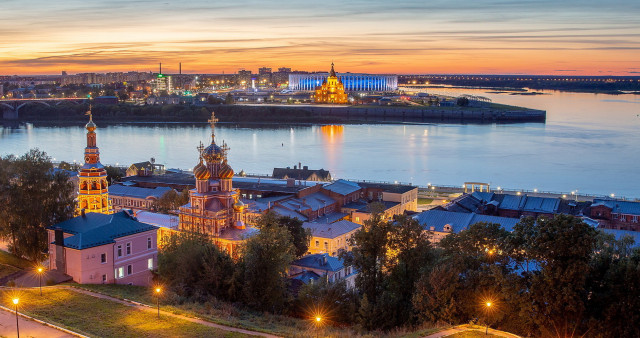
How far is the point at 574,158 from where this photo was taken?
1207 inches

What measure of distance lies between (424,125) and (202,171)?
4201 centimetres

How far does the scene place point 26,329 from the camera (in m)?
6.43

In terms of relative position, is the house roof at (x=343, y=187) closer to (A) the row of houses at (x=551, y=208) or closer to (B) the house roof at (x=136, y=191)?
(A) the row of houses at (x=551, y=208)

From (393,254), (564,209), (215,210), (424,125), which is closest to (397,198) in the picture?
(564,209)

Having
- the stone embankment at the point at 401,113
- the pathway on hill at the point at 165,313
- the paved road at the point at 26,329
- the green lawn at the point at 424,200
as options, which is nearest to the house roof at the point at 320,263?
the pathway on hill at the point at 165,313

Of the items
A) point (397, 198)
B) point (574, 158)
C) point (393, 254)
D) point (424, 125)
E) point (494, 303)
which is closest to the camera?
point (494, 303)

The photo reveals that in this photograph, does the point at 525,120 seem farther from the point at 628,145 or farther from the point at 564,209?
the point at 564,209

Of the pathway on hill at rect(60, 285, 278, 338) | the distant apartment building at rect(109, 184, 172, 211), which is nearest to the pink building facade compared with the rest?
the pathway on hill at rect(60, 285, 278, 338)

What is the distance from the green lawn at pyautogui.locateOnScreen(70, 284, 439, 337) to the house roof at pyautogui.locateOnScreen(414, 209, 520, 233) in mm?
6416

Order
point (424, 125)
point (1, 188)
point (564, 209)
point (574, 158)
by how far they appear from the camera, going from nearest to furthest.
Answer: point (1, 188) < point (564, 209) < point (574, 158) < point (424, 125)

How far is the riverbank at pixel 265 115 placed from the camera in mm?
54094

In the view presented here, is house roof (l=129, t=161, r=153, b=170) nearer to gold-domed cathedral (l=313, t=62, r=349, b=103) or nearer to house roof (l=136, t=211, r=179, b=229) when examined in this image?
house roof (l=136, t=211, r=179, b=229)

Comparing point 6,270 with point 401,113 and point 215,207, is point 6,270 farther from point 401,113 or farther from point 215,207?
point 401,113

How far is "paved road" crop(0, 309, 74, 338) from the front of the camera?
247 inches
